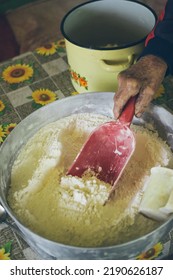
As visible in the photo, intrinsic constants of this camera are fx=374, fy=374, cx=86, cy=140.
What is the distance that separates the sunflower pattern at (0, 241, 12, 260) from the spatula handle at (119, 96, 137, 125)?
271 millimetres

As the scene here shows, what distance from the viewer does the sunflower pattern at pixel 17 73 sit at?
879mm

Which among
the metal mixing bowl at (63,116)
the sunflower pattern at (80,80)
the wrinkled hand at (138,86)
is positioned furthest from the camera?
the sunflower pattern at (80,80)

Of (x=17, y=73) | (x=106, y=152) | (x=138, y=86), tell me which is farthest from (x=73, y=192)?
(x=17, y=73)

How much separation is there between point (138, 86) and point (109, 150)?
118 millimetres

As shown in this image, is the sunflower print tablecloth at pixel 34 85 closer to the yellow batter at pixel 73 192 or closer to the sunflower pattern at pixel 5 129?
the sunflower pattern at pixel 5 129

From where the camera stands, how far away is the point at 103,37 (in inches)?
33.0

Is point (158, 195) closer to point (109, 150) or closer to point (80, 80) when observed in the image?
point (109, 150)

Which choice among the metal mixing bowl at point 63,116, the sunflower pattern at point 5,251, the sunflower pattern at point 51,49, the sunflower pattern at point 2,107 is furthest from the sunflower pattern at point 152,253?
the sunflower pattern at point 51,49

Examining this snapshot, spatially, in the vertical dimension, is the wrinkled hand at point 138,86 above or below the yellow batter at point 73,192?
above

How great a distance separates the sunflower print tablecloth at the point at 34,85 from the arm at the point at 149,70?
0.13m

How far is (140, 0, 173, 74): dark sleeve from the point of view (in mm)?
672

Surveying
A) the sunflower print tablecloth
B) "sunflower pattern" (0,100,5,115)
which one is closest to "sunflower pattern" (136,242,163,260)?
the sunflower print tablecloth

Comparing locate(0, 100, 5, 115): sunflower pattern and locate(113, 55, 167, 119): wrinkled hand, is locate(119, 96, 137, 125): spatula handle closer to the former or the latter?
locate(113, 55, 167, 119): wrinkled hand
